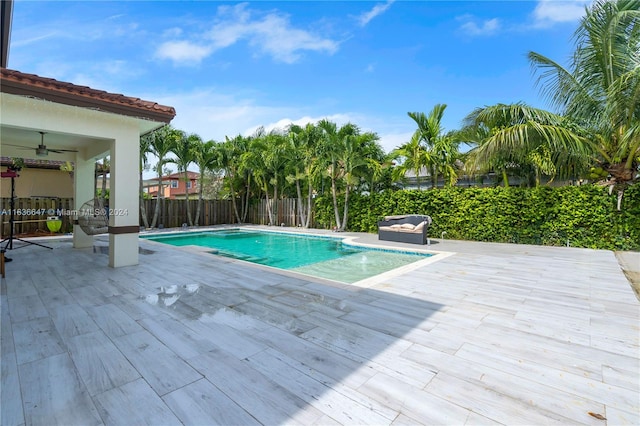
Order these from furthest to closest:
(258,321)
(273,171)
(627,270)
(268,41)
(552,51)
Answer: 1. (273,171)
2. (268,41)
3. (552,51)
4. (627,270)
5. (258,321)

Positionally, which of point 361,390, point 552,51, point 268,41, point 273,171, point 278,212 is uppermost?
point 268,41

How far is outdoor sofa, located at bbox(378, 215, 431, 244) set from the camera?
9875 millimetres

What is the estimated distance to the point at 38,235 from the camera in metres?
11.1

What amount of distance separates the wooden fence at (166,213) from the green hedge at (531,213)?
287 inches

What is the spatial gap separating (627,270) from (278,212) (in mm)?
14814

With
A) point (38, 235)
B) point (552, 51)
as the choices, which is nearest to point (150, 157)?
point (38, 235)

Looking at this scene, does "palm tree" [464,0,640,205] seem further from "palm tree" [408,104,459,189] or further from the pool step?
the pool step

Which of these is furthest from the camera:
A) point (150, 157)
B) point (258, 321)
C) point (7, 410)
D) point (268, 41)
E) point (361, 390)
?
point (150, 157)

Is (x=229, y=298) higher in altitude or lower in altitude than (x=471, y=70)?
lower

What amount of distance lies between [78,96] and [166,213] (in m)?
12.2

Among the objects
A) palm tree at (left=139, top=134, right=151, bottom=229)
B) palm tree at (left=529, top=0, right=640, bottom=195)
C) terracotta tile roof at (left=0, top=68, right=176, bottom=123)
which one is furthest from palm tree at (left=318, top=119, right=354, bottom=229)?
terracotta tile roof at (left=0, top=68, right=176, bottom=123)

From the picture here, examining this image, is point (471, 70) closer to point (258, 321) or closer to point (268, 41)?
point (268, 41)

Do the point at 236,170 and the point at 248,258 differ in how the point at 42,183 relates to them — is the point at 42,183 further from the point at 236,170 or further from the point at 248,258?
the point at 248,258

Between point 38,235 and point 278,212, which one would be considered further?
point 278,212
